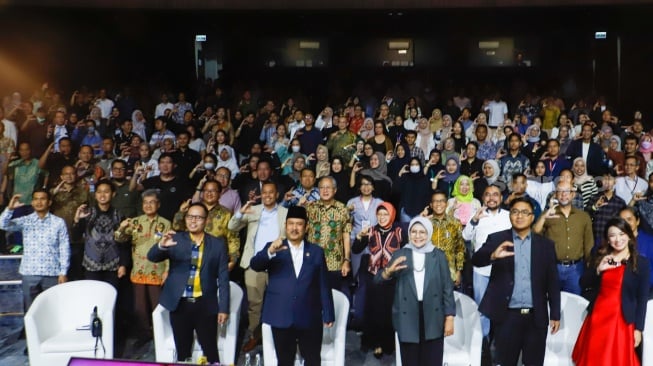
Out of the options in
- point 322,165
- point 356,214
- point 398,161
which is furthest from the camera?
point 398,161

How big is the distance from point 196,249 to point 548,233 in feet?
9.51

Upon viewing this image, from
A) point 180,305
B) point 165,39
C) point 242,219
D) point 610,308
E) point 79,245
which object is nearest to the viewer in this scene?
point 610,308

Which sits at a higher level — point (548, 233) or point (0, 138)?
point (0, 138)

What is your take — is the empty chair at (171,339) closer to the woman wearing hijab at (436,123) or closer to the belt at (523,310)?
the belt at (523,310)

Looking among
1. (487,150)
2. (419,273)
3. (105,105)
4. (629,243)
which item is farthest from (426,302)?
(105,105)

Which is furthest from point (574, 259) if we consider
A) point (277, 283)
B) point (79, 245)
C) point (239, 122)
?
point (239, 122)

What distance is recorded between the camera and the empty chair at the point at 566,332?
4926 millimetres

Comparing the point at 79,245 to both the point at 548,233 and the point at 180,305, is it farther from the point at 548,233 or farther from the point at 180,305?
the point at 548,233

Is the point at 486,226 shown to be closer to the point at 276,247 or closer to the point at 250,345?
the point at 276,247

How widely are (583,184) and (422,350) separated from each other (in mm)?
3142

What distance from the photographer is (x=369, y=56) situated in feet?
51.3

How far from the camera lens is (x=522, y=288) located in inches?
177

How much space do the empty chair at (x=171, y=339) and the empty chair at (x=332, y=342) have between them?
0.32m

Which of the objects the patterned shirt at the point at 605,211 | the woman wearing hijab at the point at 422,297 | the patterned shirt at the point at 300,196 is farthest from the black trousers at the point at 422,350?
the patterned shirt at the point at 605,211
